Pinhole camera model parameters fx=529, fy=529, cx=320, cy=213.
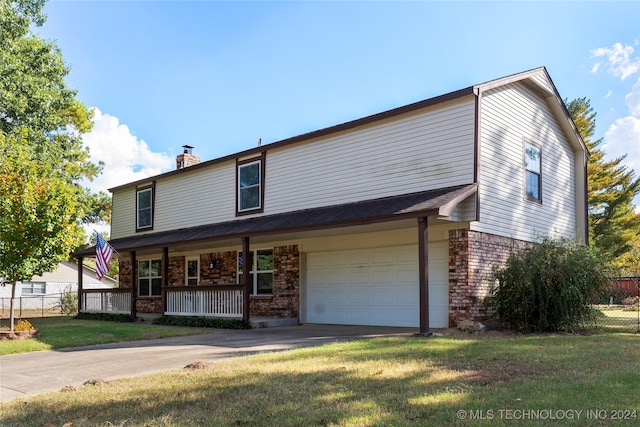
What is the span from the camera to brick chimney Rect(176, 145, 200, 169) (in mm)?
21750

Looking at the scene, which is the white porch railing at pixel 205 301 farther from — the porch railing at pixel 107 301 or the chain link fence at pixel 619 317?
the chain link fence at pixel 619 317

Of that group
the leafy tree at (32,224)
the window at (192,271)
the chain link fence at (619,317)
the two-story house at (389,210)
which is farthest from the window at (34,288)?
the chain link fence at (619,317)

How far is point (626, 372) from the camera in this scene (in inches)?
244

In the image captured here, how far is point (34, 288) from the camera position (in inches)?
1407

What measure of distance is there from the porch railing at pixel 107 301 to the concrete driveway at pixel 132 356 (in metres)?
7.16

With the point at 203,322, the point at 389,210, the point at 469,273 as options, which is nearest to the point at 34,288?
the point at 203,322

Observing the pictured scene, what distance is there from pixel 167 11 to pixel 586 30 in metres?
11.3

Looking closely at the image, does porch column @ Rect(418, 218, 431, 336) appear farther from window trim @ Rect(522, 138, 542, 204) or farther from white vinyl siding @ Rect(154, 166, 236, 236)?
white vinyl siding @ Rect(154, 166, 236, 236)

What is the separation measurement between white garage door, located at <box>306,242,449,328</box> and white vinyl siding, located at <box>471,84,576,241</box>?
176 centimetres

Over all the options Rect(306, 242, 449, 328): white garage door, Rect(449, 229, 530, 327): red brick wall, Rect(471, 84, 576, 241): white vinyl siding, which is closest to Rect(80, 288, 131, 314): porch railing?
Rect(306, 242, 449, 328): white garage door

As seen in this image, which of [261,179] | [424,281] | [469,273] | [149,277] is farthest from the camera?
[149,277]

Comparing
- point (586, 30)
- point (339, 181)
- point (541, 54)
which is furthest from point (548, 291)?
point (541, 54)

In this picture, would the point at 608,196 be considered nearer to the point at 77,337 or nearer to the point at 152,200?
the point at 152,200

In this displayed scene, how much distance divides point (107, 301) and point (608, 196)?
30.6 meters
